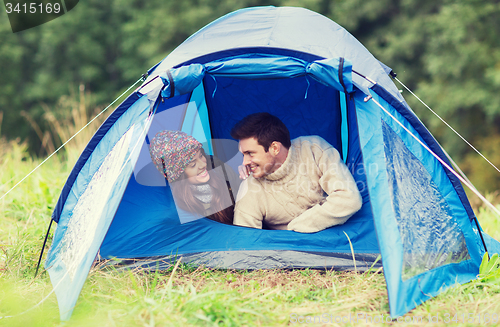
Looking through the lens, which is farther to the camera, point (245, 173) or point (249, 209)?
point (245, 173)

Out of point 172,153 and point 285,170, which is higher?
point 172,153

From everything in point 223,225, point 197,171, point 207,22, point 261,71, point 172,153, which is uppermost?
point 207,22

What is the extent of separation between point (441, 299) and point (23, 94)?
11.3 meters

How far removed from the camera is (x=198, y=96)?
2.92m

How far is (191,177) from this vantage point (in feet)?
7.59

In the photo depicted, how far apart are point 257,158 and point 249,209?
292mm

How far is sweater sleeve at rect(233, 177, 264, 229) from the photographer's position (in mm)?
2318

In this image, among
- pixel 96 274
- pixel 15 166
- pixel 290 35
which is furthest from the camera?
pixel 15 166

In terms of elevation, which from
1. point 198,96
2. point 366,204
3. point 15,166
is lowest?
point 366,204

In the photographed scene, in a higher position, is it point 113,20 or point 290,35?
point 113,20

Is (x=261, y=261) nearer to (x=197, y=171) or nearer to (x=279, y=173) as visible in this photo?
(x=279, y=173)

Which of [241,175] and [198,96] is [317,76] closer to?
[241,175]

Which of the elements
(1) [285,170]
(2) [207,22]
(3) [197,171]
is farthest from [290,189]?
(2) [207,22]

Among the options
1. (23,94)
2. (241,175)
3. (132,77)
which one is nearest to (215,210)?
(241,175)
